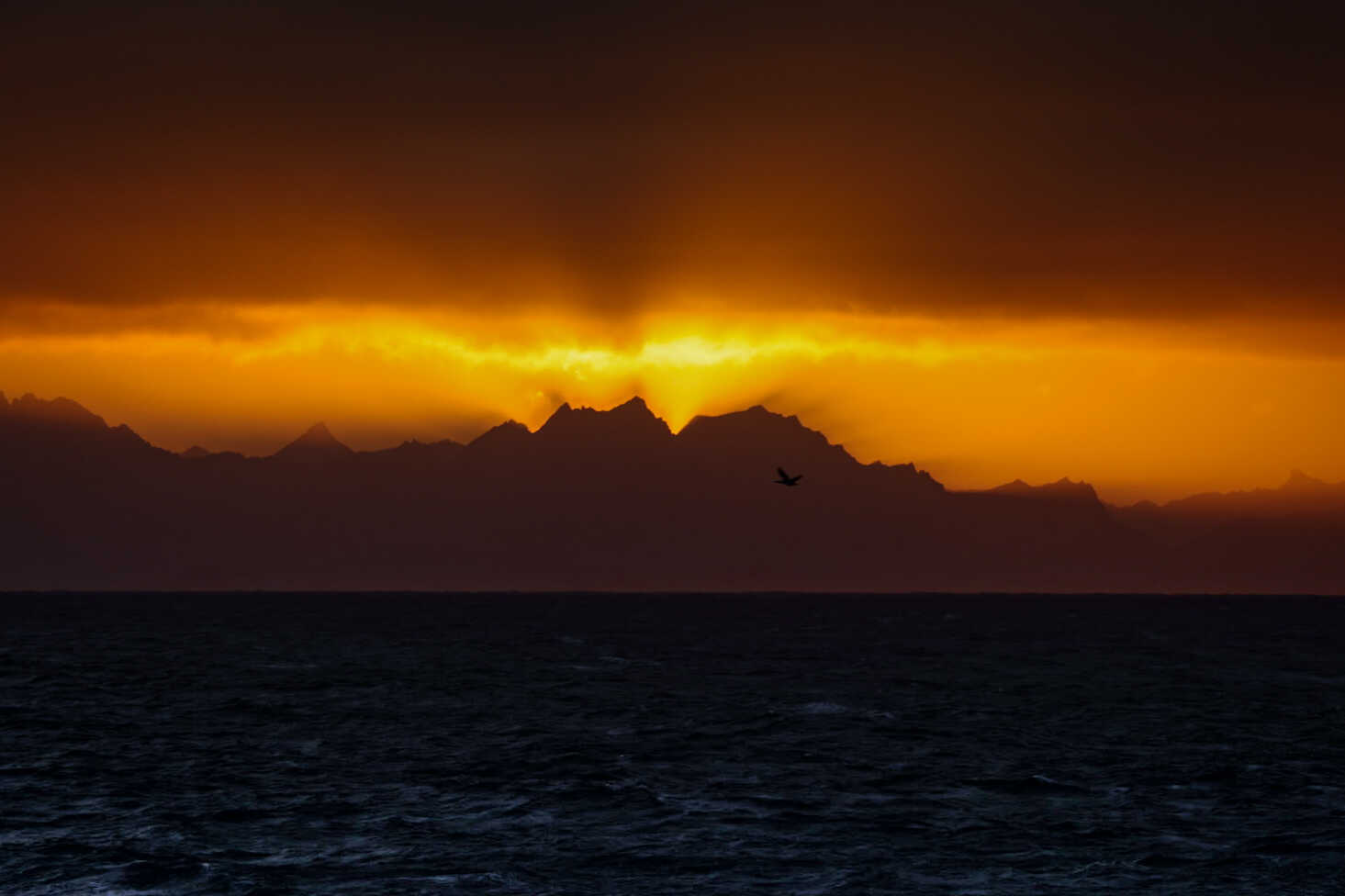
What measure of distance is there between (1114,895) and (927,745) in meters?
30.8

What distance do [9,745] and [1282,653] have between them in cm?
13307

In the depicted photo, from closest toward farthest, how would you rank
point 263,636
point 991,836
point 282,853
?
point 282,853, point 991,836, point 263,636

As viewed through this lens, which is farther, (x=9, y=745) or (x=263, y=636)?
(x=263, y=636)

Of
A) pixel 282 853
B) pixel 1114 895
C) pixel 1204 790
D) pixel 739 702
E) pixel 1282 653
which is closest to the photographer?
pixel 1114 895

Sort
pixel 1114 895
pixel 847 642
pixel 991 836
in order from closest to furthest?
pixel 1114 895, pixel 991 836, pixel 847 642

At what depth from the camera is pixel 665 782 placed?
196 feet

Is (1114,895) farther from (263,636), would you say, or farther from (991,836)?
(263,636)

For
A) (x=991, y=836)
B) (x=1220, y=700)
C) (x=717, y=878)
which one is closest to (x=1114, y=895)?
(x=991, y=836)

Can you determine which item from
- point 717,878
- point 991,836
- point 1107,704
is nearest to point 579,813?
point 717,878

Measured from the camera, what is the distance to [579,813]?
52875 mm

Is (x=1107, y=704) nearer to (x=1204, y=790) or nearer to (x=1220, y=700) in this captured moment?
(x=1220, y=700)

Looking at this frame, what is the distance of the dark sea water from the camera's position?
144ft

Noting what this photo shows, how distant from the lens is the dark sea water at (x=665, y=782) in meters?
44.0

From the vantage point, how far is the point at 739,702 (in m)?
92.6
